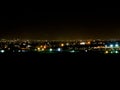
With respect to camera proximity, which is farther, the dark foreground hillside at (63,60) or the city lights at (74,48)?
the city lights at (74,48)

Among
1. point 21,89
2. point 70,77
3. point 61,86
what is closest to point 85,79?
point 70,77

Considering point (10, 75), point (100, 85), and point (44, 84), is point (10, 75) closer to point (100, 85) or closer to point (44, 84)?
point (44, 84)

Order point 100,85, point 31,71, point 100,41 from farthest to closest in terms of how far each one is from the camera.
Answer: point 100,41 < point 31,71 < point 100,85

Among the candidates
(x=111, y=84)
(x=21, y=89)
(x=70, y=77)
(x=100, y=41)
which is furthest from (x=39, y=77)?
(x=100, y=41)

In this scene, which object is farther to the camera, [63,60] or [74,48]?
[74,48]

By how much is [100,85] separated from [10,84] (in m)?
2.26

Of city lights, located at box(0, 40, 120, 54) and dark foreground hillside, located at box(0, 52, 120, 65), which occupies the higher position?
city lights, located at box(0, 40, 120, 54)

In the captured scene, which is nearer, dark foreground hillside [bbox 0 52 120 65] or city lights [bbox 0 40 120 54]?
dark foreground hillside [bbox 0 52 120 65]

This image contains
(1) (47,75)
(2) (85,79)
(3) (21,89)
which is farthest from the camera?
(1) (47,75)

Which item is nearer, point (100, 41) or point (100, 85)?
point (100, 85)

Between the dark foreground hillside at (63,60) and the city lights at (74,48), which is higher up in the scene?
the city lights at (74,48)

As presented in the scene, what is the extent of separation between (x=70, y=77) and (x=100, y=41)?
25.2 meters

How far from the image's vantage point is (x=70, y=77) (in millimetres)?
8727

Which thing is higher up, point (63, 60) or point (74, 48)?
point (74, 48)
